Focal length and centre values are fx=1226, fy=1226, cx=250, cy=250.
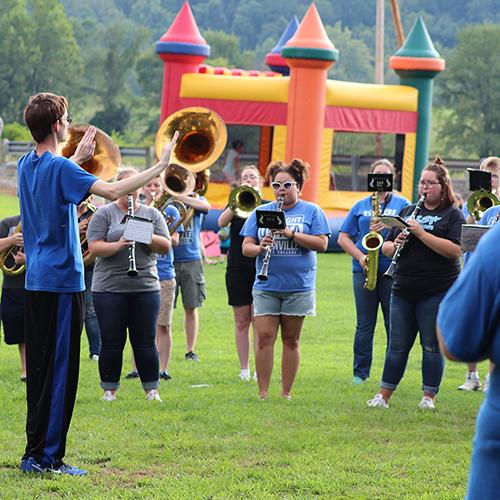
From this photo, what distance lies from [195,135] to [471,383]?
388 centimetres

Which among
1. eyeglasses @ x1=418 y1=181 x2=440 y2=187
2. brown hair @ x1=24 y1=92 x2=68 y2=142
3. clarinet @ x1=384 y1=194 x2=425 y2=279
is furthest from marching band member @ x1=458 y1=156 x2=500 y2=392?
brown hair @ x1=24 y1=92 x2=68 y2=142

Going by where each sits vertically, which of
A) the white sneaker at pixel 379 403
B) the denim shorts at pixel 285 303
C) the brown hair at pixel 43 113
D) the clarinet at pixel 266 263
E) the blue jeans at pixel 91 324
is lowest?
the white sneaker at pixel 379 403

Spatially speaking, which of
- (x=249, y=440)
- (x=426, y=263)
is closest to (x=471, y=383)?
(x=426, y=263)

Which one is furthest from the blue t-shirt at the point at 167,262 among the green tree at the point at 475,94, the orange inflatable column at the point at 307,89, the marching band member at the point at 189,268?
the green tree at the point at 475,94

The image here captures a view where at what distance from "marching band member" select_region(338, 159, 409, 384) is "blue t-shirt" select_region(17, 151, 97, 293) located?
3704 mm

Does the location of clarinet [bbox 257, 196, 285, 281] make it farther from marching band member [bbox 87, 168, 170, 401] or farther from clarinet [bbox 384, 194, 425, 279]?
clarinet [bbox 384, 194, 425, 279]

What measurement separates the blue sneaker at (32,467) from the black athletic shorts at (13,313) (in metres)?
3.13

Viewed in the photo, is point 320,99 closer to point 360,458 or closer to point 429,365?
point 429,365

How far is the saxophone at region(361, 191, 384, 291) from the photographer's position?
30.9 ft

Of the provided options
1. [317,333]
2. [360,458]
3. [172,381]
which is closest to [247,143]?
[317,333]

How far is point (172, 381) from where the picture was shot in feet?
32.4

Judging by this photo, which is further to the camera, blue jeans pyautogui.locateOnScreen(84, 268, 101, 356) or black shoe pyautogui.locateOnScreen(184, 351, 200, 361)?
black shoe pyautogui.locateOnScreen(184, 351, 200, 361)

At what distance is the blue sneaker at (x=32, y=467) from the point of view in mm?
6324

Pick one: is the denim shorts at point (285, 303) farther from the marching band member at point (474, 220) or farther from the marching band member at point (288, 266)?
the marching band member at point (474, 220)
